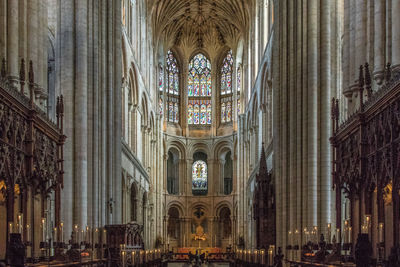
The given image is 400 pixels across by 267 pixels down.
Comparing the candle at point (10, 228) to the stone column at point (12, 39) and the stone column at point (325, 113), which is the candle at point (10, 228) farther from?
the stone column at point (325, 113)

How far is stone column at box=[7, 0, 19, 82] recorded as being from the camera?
1661 cm

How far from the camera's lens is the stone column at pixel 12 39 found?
16.6m

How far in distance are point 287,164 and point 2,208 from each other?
17.0 meters

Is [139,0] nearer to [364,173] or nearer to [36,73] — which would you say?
[36,73]

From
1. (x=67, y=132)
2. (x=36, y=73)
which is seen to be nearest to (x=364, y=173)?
(x=36, y=73)

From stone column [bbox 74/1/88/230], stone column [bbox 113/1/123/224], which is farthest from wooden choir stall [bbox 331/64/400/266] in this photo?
stone column [bbox 113/1/123/224]

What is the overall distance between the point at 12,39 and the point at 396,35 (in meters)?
9.99

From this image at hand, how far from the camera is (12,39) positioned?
16.9 meters

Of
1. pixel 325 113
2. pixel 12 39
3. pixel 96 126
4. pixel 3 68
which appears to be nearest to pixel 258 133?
pixel 325 113

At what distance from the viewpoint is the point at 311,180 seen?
25.9 m

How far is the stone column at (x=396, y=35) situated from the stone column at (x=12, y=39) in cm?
969

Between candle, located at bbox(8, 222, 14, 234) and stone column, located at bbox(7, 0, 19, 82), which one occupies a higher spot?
stone column, located at bbox(7, 0, 19, 82)

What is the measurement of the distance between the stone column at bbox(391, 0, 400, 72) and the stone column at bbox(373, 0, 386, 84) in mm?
900

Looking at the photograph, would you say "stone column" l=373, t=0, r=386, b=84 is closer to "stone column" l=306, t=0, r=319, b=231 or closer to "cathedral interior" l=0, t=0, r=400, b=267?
"cathedral interior" l=0, t=0, r=400, b=267
